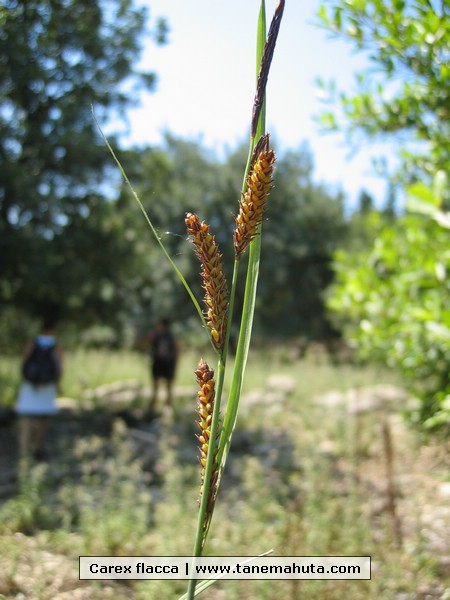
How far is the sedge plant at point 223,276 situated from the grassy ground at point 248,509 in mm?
1605

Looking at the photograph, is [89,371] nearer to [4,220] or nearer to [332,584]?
[4,220]

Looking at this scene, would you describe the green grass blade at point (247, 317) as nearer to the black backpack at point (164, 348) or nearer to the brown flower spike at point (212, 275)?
the brown flower spike at point (212, 275)

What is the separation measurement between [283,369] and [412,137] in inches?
436

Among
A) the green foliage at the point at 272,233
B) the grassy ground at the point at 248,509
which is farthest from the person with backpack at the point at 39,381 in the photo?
the green foliage at the point at 272,233

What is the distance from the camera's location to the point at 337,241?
80.9 ft

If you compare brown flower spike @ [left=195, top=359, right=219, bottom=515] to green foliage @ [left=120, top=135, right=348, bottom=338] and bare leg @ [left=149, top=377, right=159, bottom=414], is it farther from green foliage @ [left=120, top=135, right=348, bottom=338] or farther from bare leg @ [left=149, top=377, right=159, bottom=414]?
green foliage @ [left=120, top=135, right=348, bottom=338]

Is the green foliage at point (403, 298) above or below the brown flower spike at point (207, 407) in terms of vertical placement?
above

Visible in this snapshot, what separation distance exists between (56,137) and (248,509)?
5.16 m

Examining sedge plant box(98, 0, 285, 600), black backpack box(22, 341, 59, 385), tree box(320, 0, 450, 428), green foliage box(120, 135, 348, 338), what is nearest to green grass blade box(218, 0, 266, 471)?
sedge plant box(98, 0, 285, 600)

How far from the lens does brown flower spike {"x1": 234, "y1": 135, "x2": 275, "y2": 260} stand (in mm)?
832

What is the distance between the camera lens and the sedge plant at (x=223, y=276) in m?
0.85

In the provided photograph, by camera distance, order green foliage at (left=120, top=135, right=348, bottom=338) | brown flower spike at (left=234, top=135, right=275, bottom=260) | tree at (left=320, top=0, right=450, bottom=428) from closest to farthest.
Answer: brown flower spike at (left=234, top=135, right=275, bottom=260) → tree at (left=320, top=0, right=450, bottom=428) → green foliage at (left=120, top=135, right=348, bottom=338)

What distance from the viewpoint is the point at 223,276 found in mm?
855
